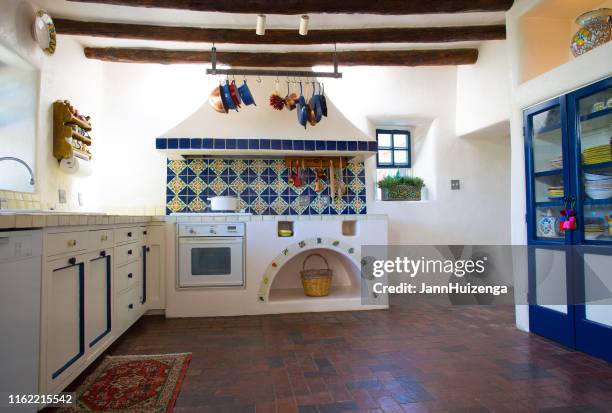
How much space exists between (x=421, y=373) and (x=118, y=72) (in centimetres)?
414

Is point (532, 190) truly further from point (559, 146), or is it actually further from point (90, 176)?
point (90, 176)

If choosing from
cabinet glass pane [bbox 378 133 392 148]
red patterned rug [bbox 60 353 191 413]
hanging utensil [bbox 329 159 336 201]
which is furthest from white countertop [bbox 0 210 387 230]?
cabinet glass pane [bbox 378 133 392 148]

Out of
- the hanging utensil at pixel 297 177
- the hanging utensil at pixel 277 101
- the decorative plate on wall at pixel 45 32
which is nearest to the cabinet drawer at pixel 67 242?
the decorative plate on wall at pixel 45 32

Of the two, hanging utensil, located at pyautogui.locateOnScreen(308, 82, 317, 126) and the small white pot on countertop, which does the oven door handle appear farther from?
hanging utensil, located at pyautogui.locateOnScreen(308, 82, 317, 126)

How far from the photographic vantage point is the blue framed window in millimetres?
4758

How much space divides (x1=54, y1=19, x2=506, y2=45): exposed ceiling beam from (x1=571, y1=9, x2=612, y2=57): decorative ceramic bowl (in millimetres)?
1148

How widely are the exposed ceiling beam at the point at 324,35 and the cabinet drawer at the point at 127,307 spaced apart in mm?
2306

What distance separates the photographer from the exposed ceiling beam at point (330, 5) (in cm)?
296

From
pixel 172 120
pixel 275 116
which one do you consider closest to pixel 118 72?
pixel 172 120

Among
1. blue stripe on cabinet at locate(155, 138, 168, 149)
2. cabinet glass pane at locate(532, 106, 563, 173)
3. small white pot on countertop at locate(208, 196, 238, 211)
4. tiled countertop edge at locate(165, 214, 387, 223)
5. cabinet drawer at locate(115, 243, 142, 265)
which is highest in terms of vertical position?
blue stripe on cabinet at locate(155, 138, 168, 149)

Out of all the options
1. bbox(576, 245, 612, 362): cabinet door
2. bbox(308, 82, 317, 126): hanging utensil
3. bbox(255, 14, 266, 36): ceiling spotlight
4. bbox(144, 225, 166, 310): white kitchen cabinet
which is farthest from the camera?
bbox(308, 82, 317, 126): hanging utensil

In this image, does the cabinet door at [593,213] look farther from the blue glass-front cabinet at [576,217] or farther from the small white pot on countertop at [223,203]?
the small white pot on countertop at [223,203]

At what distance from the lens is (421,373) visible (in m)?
2.16

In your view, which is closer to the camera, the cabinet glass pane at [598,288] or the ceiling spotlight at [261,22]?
the cabinet glass pane at [598,288]
